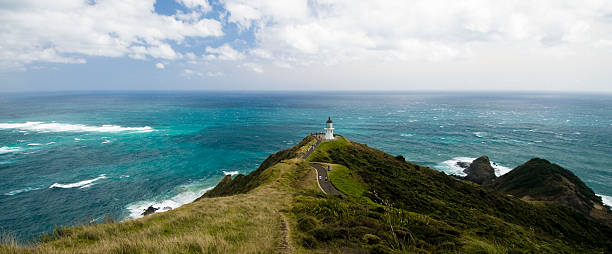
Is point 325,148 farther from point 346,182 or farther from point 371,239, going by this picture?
point 371,239

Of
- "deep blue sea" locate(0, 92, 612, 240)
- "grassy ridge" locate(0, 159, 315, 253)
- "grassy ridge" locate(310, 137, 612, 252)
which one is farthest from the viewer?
"deep blue sea" locate(0, 92, 612, 240)

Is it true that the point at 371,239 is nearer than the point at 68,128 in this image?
Yes

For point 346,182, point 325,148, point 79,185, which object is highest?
point 325,148

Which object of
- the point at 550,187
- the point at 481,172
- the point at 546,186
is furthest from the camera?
the point at 481,172

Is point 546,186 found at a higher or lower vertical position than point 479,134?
lower

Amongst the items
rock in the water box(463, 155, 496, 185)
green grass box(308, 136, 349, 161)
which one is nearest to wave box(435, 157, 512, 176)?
rock in the water box(463, 155, 496, 185)

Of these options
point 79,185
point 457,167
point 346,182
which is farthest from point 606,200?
point 79,185

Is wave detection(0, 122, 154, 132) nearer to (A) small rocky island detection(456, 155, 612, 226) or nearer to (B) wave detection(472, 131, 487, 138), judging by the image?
(A) small rocky island detection(456, 155, 612, 226)

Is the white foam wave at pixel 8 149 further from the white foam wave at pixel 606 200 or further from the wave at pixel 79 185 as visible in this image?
the white foam wave at pixel 606 200
